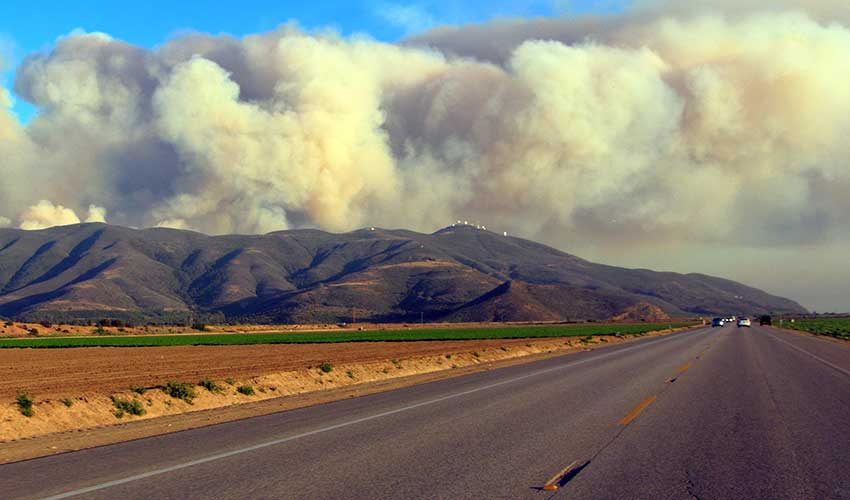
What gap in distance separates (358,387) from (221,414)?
739cm

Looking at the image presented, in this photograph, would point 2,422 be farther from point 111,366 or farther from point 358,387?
point 111,366

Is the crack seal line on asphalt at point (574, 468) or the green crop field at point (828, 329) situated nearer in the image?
the crack seal line on asphalt at point (574, 468)

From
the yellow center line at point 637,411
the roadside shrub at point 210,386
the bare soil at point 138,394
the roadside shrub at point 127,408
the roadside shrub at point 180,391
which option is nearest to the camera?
the yellow center line at point 637,411

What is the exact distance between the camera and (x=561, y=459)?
33.3 ft

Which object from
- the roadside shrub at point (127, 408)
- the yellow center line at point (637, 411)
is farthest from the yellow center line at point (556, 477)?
the roadside shrub at point (127, 408)

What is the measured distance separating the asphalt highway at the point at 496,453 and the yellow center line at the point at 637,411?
0.04 m

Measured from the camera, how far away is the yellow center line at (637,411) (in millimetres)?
13867

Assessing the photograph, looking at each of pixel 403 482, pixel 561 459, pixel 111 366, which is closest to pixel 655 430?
pixel 561 459

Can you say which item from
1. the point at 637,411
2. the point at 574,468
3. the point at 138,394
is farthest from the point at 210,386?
the point at 574,468

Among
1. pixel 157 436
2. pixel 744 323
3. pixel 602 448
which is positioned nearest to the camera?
pixel 602 448

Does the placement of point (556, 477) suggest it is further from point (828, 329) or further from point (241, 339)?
point (828, 329)

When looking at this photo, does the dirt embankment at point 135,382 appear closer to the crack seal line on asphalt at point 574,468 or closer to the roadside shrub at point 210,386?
the roadside shrub at point 210,386

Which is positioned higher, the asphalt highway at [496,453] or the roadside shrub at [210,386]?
the asphalt highway at [496,453]

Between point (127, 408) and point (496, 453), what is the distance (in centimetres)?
1161
